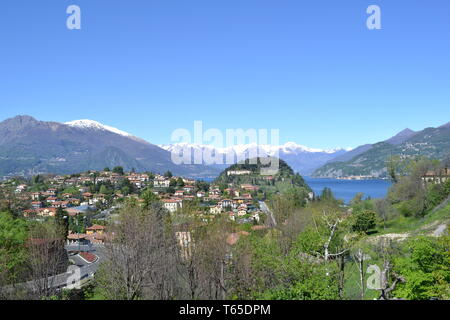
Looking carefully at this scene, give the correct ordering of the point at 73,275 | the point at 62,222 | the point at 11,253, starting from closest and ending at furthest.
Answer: the point at 11,253, the point at 73,275, the point at 62,222

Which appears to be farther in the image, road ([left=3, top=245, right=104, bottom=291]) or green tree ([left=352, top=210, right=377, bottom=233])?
green tree ([left=352, top=210, right=377, bottom=233])

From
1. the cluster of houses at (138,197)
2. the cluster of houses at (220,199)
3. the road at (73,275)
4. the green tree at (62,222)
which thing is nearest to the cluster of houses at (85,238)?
the green tree at (62,222)

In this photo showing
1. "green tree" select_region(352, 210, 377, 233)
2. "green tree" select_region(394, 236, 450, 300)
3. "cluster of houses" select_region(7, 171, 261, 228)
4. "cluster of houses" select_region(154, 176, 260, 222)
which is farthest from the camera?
"cluster of houses" select_region(7, 171, 261, 228)

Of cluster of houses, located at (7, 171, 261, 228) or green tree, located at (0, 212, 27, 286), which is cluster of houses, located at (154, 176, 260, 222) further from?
green tree, located at (0, 212, 27, 286)

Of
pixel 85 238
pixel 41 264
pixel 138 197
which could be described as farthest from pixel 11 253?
pixel 138 197

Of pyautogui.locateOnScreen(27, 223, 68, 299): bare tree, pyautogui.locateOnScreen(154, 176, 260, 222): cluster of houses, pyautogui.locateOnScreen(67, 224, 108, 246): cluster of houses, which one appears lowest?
pyautogui.locateOnScreen(67, 224, 108, 246): cluster of houses

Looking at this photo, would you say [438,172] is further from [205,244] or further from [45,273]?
[45,273]

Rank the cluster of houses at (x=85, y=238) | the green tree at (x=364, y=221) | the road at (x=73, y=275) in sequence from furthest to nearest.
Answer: the cluster of houses at (x=85, y=238)
the green tree at (x=364, y=221)
the road at (x=73, y=275)

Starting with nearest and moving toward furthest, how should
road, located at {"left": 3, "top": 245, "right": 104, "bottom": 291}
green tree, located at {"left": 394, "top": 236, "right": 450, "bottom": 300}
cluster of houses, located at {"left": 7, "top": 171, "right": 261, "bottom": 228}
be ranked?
green tree, located at {"left": 394, "top": 236, "right": 450, "bottom": 300} → road, located at {"left": 3, "top": 245, "right": 104, "bottom": 291} → cluster of houses, located at {"left": 7, "top": 171, "right": 261, "bottom": 228}

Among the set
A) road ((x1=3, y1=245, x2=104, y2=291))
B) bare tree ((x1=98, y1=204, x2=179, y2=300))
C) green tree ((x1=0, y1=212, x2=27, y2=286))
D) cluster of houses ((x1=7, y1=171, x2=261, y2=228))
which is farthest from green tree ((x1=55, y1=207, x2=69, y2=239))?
bare tree ((x1=98, y1=204, x2=179, y2=300))

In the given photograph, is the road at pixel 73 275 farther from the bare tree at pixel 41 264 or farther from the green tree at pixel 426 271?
the green tree at pixel 426 271

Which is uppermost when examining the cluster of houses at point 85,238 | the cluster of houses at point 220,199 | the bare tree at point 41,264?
the bare tree at point 41,264

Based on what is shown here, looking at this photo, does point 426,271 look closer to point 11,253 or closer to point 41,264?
point 41,264
